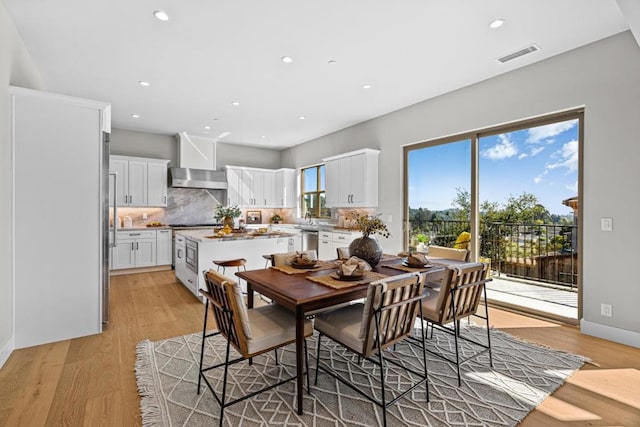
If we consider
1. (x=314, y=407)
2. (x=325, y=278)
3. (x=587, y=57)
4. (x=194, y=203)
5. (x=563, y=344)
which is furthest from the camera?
(x=194, y=203)

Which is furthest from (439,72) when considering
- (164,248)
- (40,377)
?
(164,248)

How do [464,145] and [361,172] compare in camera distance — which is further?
[361,172]

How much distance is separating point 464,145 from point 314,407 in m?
3.87

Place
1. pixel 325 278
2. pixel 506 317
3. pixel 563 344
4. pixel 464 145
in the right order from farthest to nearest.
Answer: pixel 464 145
pixel 506 317
pixel 563 344
pixel 325 278

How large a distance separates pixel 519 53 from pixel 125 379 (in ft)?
15.3

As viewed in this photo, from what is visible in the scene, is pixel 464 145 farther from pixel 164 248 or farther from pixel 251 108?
pixel 164 248

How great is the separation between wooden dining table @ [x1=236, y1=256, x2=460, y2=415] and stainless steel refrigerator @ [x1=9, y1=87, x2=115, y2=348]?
1781 millimetres

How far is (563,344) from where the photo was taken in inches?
115

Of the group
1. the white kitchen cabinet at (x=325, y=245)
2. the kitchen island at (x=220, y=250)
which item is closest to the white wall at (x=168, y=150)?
the kitchen island at (x=220, y=250)

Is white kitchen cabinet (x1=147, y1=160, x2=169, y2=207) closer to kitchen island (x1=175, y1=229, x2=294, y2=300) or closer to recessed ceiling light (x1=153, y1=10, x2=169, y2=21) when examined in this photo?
kitchen island (x1=175, y1=229, x2=294, y2=300)

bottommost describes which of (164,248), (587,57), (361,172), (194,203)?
(164,248)

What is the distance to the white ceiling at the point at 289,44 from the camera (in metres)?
2.60

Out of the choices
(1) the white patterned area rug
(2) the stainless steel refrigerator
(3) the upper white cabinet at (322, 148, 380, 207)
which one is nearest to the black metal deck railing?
(3) the upper white cabinet at (322, 148, 380, 207)

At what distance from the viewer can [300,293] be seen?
6.39 ft
